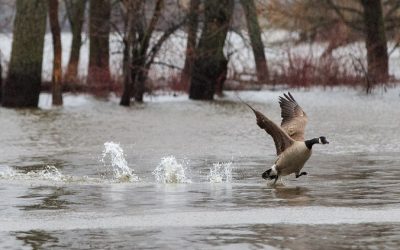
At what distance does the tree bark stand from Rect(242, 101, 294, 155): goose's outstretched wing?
1923 cm


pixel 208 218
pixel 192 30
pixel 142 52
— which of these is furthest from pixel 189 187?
pixel 192 30

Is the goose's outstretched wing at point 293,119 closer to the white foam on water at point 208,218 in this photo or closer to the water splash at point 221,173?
the water splash at point 221,173

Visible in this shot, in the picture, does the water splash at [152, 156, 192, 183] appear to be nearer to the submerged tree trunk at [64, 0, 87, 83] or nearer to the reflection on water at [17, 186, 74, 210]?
the reflection on water at [17, 186, 74, 210]

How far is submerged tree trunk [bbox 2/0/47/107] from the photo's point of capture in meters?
31.6

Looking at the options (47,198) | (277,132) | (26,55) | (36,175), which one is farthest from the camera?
(26,55)

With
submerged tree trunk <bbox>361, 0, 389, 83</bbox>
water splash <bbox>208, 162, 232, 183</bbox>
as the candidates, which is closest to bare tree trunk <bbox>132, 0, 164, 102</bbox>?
submerged tree trunk <bbox>361, 0, 389, 83</bbox>

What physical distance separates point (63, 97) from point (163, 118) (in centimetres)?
774

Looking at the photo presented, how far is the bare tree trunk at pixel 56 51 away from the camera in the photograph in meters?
32.2

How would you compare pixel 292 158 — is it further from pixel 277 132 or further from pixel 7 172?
pixel 7 172

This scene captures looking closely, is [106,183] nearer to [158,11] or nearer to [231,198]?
[231,198]

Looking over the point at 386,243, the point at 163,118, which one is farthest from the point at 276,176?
the point at 163,118

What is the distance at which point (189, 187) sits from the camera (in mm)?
13375

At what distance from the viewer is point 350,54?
128ft

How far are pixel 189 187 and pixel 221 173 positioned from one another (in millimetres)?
1824
